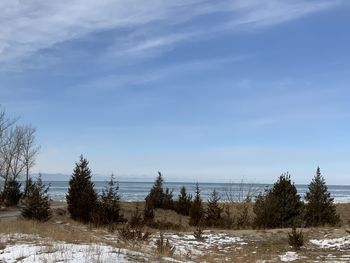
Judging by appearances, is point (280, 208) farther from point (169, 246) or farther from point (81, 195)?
point (169, 246)

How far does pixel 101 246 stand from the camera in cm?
1095

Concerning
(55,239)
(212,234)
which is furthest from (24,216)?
(55,239)

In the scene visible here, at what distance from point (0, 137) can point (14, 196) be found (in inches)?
324

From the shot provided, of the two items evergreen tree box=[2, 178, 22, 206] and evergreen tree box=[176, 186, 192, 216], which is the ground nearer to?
evergreen tree box=[2, 178, 22, 206]

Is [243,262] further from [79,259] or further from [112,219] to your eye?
[112,219]

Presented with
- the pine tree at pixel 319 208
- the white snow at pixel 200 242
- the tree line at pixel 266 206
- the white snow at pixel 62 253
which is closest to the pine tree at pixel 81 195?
the tree line at pixel 266 206

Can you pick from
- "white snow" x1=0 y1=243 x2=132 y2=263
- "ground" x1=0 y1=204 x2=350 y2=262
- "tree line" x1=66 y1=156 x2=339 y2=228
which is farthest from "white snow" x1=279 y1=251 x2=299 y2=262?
"tree line" x1=66 y1=156 x2=339 y2=228

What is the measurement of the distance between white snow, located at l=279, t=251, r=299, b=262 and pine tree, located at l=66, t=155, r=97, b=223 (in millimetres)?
12400

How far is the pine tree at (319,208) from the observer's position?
25.4 m

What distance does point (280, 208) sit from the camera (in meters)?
25.5

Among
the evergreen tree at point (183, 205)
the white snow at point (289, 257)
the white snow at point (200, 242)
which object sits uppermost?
the evergreen tree at point (183, 205)

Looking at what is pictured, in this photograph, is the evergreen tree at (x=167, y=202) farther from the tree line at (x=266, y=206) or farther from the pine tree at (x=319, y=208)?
the pine tree at (x=319, y=208)

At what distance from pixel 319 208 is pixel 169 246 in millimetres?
14468

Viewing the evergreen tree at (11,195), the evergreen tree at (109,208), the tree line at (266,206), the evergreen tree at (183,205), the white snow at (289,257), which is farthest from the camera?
the evergreen tree at (11,195)
